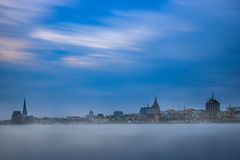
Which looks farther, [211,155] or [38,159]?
[211,155]

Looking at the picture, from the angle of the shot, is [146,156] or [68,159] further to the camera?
[146,156]

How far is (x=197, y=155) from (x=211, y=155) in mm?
1635

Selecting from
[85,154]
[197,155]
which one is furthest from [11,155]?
[197,155]

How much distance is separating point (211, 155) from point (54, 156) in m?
18.4

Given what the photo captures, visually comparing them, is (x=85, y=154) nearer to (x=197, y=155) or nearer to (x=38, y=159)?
(x=38, y=159)

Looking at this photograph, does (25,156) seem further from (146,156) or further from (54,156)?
(146,156)

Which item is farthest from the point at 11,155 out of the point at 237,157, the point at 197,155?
the point at 237,157

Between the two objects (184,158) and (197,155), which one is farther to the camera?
(197,155)

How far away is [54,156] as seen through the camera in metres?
46.4

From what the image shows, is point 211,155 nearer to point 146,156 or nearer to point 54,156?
point 146,156

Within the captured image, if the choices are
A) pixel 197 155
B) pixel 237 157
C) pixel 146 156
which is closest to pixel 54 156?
pixel 146 156

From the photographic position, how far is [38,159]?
4434 cm

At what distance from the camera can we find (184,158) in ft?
150

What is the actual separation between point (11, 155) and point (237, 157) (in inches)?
1005
